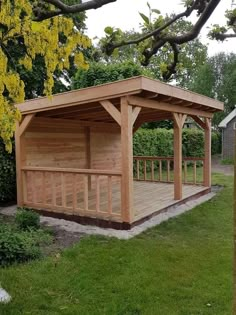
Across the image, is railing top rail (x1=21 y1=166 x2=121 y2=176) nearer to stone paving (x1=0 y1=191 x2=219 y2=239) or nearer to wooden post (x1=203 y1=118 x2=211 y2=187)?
stone paving (x1=0 y1=191 x2=219 y2=239)

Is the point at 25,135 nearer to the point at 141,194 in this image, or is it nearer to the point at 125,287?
the point at 141,194

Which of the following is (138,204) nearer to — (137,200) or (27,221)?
(137,200)

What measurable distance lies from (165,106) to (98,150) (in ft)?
11.3

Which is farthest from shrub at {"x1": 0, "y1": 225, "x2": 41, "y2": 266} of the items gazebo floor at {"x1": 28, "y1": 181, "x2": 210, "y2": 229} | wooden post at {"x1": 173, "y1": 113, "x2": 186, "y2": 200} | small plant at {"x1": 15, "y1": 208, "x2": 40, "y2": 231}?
wooden post at {"x1": 173, "y1": 113, "x2": 186, "y2": 200}

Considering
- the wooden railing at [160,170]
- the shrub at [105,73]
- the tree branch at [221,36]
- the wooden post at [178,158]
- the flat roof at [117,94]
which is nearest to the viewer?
the tree branch at [221,36]

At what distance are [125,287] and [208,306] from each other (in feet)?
2.93

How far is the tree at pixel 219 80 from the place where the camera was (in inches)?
1069

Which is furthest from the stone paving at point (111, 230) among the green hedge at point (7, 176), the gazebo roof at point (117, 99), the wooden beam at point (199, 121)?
the wooden beam at point (199, 121)

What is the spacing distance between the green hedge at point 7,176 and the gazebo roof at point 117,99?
1.26 m

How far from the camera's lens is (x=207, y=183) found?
9891 mm

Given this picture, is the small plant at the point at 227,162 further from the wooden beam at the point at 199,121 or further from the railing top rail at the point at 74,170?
the railing top rail at the point at 74,170

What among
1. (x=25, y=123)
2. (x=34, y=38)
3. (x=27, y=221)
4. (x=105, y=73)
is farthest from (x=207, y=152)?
(x=34, y=38)

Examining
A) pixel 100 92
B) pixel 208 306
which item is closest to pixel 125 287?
pixel 208 306

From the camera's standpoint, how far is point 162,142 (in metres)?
15.9
